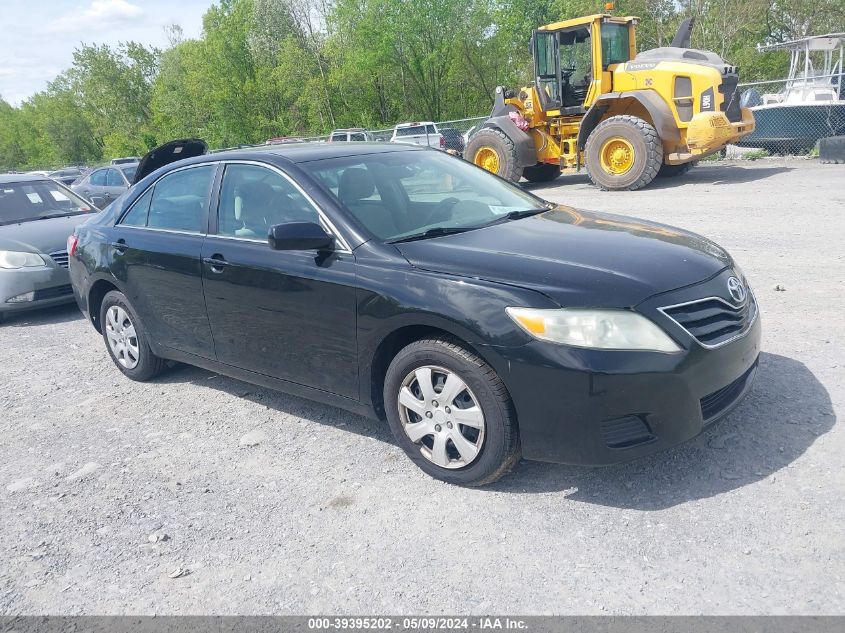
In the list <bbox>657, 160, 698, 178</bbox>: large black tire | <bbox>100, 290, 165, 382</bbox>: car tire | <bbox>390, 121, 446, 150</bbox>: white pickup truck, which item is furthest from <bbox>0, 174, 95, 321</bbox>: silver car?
<bbox>390, 121, 446, 150</bbox>: white pickup truck

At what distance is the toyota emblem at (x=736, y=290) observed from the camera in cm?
349

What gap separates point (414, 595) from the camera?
279 cm

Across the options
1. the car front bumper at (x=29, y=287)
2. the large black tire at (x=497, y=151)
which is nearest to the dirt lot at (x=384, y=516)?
the car front bumper at (x=29, y=287)

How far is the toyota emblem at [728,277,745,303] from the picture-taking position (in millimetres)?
3486

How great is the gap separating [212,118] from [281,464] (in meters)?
58.9

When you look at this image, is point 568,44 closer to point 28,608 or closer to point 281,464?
point 281,464

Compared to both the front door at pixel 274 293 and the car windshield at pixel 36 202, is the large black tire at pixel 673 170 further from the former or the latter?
the front door at pixel 274 293

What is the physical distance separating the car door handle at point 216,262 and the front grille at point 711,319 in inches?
101

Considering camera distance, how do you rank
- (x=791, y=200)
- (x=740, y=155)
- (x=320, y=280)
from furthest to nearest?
(x=740, y=155) → (x=791, y=200) → (x=320, y=280)

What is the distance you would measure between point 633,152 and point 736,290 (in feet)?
37.2

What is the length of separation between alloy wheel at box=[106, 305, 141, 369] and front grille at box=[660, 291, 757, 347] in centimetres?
393

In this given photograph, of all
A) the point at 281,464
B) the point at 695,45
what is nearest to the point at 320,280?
the point at 281,464

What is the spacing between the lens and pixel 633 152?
14.1 metres

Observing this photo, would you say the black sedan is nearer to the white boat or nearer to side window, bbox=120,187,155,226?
side window, bbox=120,187,155,226
